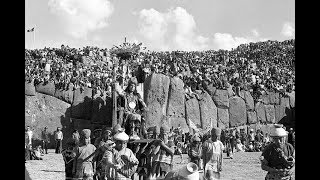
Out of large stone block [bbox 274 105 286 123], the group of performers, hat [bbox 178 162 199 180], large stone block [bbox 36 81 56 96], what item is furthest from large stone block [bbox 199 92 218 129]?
hat [bbox 178 162 199 180]

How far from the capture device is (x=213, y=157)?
343 inches

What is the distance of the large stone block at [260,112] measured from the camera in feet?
94.7

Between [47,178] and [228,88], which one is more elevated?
[228,88]

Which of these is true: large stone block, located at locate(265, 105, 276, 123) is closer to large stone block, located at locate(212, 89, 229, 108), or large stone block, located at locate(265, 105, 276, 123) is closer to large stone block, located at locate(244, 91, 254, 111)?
large stone block, located at locate(244, 91, 254, 111)

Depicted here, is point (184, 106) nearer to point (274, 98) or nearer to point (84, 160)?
point (274, 98)

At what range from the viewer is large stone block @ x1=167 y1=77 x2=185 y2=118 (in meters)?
24.3

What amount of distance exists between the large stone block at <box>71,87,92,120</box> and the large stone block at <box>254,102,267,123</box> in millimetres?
10858

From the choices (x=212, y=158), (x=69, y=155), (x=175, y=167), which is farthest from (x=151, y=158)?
(x=175, y=167)

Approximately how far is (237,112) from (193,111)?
12.5 ft
